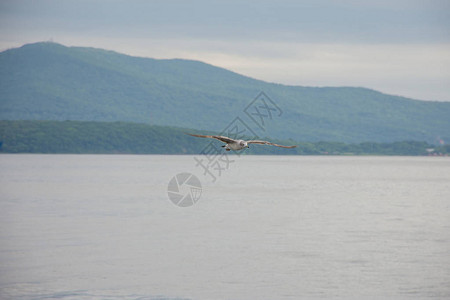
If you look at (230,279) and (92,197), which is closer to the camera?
(230,279)

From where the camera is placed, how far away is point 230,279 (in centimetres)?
4362

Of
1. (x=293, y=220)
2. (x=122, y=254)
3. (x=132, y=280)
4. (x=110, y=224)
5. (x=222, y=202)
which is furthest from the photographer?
(x=222, y=202)

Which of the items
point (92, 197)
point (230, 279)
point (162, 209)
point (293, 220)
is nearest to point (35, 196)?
point (92, 197)

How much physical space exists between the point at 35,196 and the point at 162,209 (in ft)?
79.7

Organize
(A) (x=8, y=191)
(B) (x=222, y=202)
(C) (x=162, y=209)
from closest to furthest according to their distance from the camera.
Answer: (C) (x=162, y=209)
(B) (x=222, y=202)
(A) (x=8, y=191)

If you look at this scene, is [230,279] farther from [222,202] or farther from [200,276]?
[222,202]

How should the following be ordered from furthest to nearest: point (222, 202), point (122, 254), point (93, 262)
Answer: point (222, 202), point (122, 254), point (93, 262)

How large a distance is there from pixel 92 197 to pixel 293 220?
3562cm

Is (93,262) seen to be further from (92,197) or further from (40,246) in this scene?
(92,197)

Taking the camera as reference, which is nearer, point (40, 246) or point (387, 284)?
point (387, 284)

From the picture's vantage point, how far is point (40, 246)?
52000 millimetres

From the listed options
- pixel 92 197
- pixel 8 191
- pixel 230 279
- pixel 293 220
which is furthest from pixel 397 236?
pixel 8 191

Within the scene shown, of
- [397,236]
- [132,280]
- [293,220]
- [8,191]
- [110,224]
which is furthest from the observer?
[8,191]

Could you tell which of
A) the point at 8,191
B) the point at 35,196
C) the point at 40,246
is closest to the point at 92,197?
the point at 35,196
